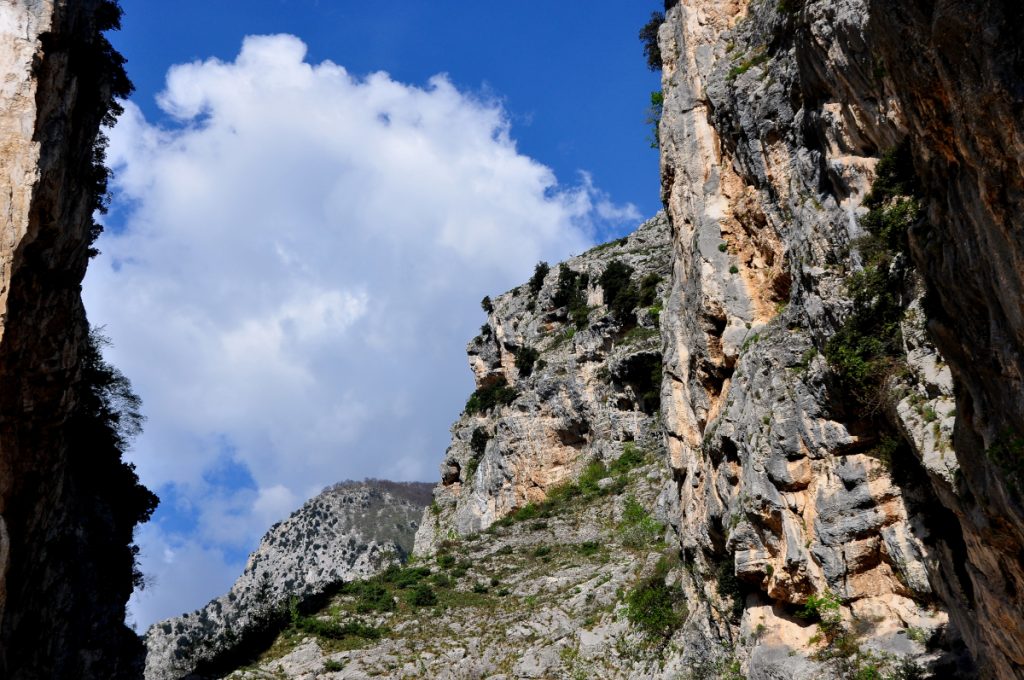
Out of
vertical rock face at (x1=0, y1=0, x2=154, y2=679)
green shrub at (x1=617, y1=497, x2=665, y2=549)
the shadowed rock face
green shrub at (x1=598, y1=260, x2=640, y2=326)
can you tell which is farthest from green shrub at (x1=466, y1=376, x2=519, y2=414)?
the shadowed rock face

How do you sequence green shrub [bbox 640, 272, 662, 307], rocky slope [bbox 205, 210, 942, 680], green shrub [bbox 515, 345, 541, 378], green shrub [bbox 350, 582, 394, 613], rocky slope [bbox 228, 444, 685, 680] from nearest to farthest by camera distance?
rocky slope [bbox 205, 210, 942, 680] → rocky slope [bbox 228, 444, 685, 680] → green shrub [bbox 350, 582, 394, 613] → green shrub [bbox 640, 272, 662, 307] → green shrub [bbox 515, 345, 541, 378]

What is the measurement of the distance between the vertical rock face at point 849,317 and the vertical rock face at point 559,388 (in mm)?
17937

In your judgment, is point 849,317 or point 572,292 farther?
point 572,292

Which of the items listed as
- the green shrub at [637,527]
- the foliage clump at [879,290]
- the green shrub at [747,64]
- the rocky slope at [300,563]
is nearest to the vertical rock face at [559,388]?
the green shrub at [637,527]

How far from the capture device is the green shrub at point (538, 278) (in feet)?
202

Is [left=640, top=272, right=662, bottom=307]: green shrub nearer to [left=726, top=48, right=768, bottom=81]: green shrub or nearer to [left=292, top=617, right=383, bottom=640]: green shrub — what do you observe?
[left=726, top=48, right=768, bottom=81]: green shrub

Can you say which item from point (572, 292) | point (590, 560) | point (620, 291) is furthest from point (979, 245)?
point (572, 292)

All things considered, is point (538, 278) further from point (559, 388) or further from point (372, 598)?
point (372, 598)

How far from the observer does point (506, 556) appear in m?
39.8

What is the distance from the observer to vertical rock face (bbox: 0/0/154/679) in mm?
24109

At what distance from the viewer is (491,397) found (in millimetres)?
60438

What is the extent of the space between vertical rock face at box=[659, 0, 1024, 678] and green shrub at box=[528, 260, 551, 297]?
32061mm

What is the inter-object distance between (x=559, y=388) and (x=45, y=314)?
30.7 metres

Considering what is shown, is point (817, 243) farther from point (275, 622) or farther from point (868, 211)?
point (275, 622)
